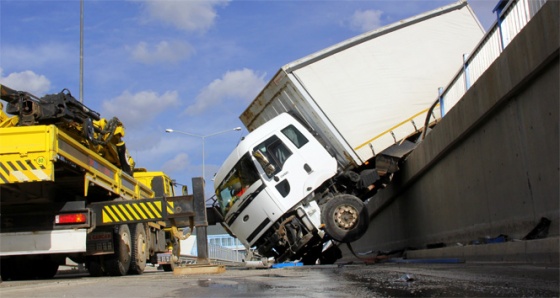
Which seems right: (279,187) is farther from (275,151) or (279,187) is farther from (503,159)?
(503,159)

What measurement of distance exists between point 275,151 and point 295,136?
0.55 m

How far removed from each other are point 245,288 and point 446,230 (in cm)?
646

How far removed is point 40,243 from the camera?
8.18 meters

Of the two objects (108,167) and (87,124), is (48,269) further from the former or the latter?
(87,124)

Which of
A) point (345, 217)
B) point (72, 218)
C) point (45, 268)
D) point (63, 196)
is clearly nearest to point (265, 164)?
point (345, 217)

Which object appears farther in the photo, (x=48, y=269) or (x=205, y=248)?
(x=48, y=269)

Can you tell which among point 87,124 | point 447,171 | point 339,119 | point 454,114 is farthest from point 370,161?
point 87,124

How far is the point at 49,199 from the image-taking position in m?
8.66

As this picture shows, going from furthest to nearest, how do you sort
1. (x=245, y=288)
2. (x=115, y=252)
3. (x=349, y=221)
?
(x=349, y=221)
(x=115, y=252)
(x=245, y=288)

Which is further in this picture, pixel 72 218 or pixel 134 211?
pixel 134 211

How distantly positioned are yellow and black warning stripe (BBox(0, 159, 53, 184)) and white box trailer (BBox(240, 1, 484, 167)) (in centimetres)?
592

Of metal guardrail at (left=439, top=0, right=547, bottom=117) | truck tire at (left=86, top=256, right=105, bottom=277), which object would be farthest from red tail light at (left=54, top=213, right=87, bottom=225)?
metal guardrail at (left=439, top=0, right=547, bottom=117)

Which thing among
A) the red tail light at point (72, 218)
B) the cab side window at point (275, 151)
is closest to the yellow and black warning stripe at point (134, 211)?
the red tail light at point (72, 218)

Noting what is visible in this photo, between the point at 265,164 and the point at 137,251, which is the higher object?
the point at 265,164
